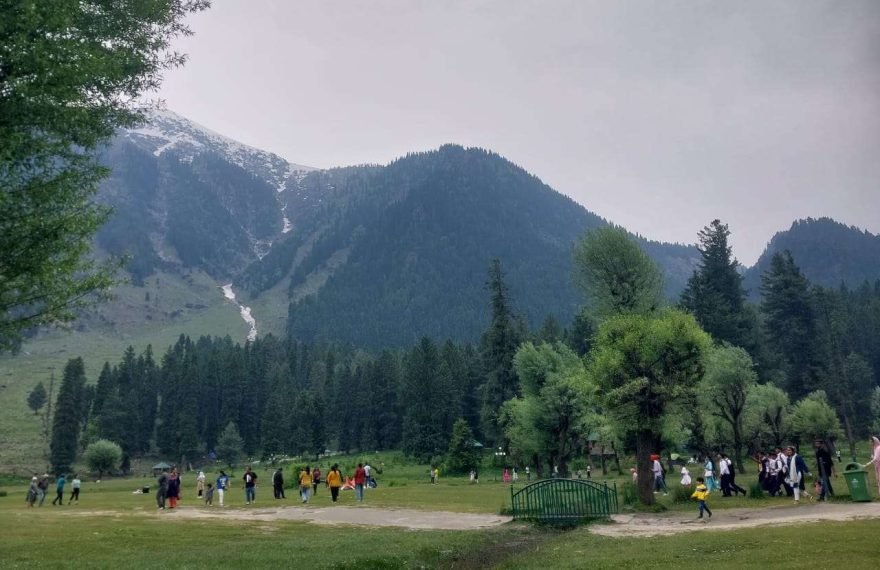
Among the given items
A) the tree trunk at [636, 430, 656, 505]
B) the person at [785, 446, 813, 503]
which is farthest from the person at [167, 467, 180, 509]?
the person at [785, 446, 813, 503]

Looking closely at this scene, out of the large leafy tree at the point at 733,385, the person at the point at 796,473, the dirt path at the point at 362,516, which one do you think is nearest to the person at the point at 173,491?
→ the dirt path at the point at 362,516

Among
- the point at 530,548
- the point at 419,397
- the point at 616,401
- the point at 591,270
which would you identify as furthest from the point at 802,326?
the point at 530,548

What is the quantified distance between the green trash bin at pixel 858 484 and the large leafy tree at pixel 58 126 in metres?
27.4

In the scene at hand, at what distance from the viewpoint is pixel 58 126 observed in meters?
13.1

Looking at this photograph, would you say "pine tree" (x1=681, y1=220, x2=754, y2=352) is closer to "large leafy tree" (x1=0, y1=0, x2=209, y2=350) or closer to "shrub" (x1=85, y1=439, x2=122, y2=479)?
"large leafy tree" (x1=0, y1=0, x2=209, y2=350)

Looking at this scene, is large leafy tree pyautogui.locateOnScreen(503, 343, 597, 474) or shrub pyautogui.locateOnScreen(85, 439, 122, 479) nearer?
large leafy tree pyautogui.locateOnScreen(503, 343, 597, 474)

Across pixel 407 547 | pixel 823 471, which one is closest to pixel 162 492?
pixel 407 547

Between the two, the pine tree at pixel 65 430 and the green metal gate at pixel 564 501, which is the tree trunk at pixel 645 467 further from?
the pine tree at pixel 65 430

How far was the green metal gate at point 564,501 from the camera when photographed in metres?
24.7

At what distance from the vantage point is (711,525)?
21.7m

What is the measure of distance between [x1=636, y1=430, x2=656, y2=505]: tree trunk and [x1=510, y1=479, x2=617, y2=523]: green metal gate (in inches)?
139

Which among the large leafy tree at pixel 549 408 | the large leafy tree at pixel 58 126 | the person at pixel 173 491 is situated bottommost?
the person at pixel 173 491

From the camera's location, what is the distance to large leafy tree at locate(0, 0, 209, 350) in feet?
39.9

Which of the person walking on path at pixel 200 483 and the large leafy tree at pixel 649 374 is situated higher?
the large leafy tree at pixel 649 374
